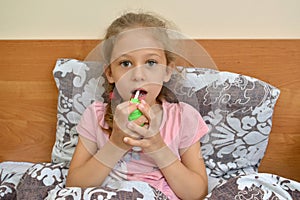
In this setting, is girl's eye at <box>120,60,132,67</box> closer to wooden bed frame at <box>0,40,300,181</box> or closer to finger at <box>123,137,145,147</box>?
finger at <box>123,137,145,147</box>

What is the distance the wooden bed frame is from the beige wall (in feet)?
0.09

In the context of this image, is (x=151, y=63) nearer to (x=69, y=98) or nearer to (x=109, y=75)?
(x=109, y=75)

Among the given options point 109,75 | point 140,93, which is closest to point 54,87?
point 109,75

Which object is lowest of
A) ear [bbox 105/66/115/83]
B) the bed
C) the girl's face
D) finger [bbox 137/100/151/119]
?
the bed

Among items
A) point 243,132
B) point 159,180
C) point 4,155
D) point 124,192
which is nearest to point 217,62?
point 243,132

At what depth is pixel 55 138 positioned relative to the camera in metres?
1.14

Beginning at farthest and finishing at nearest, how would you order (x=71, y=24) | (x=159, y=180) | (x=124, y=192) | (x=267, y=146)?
1. (x=71, y=24)
2. (x=267, y=146)
3. (x=159, y=180)
4. (x=124, y=192)

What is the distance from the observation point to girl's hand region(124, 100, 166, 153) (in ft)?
2.22

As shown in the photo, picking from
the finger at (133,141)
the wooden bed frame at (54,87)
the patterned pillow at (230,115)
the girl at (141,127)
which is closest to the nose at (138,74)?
the girl at (141,127)

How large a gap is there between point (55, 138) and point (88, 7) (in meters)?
0.39

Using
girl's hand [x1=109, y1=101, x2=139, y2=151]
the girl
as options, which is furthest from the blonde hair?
girl's hand [x1=109, y1=101, x2=139, y2=151]

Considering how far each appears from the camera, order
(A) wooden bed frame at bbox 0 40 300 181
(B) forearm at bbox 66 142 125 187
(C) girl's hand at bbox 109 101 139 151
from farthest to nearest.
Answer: (A) wooden bed frame at bbox 0 40 300 181 → (B) forearm at bbox 66 142 125 187 → (C) girl's hand at bbox 109 101 139 151

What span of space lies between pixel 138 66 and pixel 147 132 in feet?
0.40

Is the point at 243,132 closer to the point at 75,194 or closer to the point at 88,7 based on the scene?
the point at 75,194
